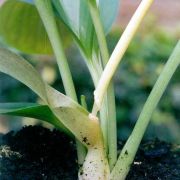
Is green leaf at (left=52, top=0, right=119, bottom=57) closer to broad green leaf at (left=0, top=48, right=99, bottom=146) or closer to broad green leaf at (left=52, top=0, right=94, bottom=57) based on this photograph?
broad green leaf at (left=52, top=0, right=94, bottom=57)

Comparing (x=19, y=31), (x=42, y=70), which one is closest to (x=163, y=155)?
(x=19, y=31)

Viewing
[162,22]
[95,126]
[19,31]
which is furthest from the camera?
[162,22]

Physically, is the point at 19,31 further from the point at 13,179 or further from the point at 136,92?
the point at 136,92

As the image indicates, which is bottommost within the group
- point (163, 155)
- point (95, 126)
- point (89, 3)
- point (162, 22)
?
point (162, 22)

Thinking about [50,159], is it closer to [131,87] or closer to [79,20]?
[79,20]

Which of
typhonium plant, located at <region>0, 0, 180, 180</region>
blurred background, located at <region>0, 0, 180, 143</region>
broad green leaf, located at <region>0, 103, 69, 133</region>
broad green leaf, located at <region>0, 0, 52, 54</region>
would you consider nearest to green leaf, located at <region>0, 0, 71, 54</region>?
broad green leaf, located at <region>0, 0, 52, 54</region>

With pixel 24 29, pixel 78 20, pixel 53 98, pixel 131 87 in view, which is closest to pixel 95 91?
pixel 53 98
